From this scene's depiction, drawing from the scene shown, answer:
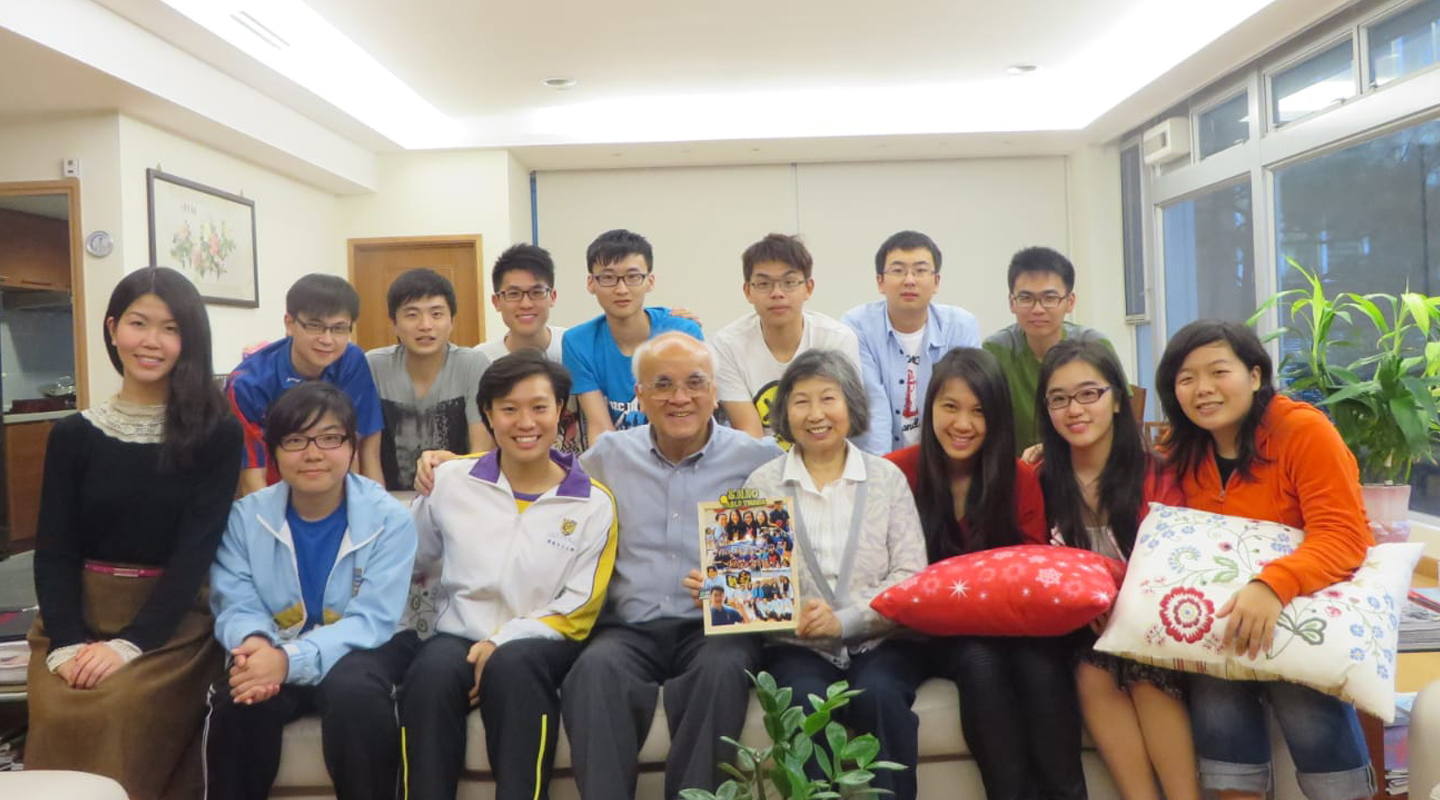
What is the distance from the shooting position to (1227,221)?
6414 mm

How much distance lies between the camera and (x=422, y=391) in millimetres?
3219

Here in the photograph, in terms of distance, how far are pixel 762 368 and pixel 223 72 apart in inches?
154

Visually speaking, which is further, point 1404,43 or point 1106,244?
point 1106,244

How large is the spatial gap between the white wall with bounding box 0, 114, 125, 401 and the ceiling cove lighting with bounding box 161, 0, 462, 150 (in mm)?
824

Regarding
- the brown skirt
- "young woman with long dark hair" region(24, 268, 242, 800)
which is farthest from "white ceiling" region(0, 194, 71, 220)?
the brown skirt

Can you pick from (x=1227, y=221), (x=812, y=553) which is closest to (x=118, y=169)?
(x=812, y=553)

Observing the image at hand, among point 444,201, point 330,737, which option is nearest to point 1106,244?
point 444,201

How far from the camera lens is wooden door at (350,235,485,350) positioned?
7.77 metres

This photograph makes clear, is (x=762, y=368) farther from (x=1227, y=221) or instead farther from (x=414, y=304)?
(x=1227, y=221)

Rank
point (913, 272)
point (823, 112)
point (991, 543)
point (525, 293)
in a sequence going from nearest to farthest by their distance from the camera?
point (991, 543) → point (525, 293) → point (913, 272) → point (823, 112)

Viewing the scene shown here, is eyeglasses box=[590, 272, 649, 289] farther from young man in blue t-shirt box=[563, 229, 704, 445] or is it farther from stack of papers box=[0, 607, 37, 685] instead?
stack of papers box=[0, 607, 37, 685]

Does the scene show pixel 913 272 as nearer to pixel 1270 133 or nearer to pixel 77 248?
pixel 1270 133

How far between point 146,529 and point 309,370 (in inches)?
31.8

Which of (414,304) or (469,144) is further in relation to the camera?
(469,144)
